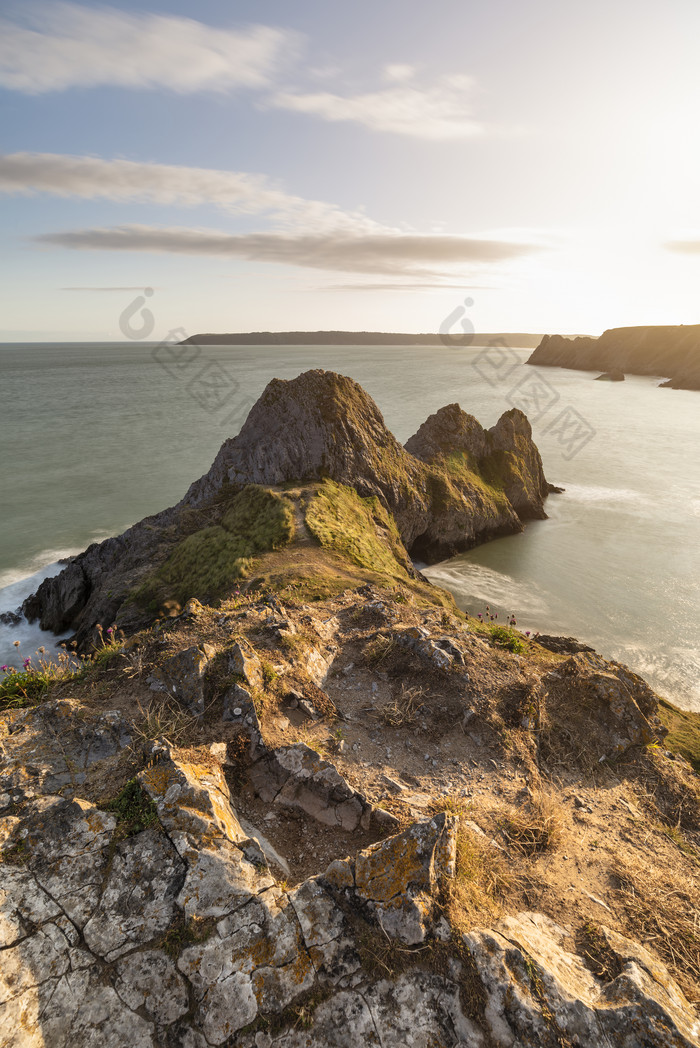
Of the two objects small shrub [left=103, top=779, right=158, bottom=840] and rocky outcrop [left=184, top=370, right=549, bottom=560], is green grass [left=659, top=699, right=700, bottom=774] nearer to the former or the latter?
small shrub [left=103, top=779, right=158, bottom=840]

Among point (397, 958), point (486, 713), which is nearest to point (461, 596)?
point (486, 713)

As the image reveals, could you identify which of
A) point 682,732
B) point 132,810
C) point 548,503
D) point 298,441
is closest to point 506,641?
point 682,732

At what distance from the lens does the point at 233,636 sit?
11227 millimetres

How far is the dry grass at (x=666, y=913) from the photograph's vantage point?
641cm

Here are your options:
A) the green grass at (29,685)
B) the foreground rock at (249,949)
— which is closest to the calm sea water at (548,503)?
the green grass at (29,685)

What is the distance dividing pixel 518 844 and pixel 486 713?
3.08 m

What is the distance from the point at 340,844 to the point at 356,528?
2302cm

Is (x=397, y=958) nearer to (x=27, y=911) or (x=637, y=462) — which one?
(x=27, y=911)

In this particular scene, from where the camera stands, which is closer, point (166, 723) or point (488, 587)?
point (166, 723)

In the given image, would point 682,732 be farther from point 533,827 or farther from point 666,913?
point 533,827

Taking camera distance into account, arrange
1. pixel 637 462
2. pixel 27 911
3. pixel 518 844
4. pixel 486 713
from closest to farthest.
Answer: pixel 27 911, pixel 518 844, pixel 486 713, pixel 637 462

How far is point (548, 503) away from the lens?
181 feet

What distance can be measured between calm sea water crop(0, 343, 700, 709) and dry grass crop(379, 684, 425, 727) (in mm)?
20548

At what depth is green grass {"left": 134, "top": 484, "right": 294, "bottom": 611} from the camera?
78.0 ft
